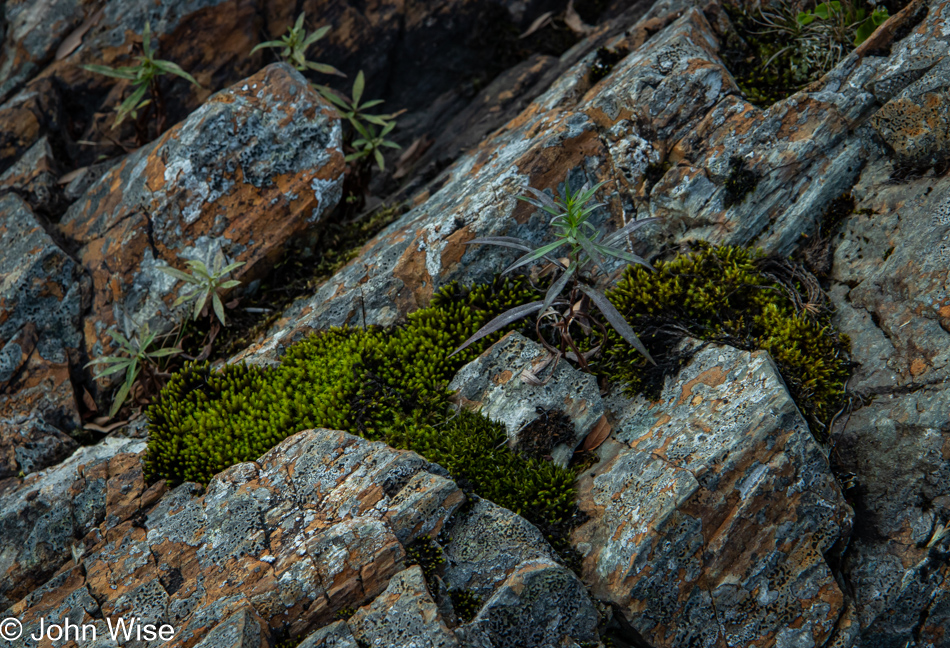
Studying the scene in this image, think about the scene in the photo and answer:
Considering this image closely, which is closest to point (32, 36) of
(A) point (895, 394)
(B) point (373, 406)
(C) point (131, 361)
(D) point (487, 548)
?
(C) point (131, 361)

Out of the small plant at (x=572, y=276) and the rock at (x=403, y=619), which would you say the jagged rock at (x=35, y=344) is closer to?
the rock at (x=403, y=619)

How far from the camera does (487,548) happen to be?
3926 millimetres

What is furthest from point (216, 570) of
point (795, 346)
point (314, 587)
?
point (795, 346)

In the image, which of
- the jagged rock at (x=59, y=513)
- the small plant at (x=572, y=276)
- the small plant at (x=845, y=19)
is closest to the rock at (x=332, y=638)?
the jagged rock at (x=59, y=513)

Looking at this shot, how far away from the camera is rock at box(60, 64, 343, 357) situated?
19.4ft

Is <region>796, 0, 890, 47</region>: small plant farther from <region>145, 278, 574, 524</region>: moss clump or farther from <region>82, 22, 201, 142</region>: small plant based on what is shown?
<region>82, 22, 201, 142</region>: small plant

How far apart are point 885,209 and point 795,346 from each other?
1.50 metres

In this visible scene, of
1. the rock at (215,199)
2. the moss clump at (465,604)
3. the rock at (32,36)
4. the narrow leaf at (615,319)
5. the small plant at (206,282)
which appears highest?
the rock at (32,36)

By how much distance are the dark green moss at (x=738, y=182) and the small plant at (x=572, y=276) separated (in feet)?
3.78

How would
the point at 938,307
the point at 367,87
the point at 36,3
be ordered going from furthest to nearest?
the point at 367,87 → the point at 36,3 → the point at 938,307

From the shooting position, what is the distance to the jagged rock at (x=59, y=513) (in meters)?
4.37

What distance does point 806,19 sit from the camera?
5.89 meters

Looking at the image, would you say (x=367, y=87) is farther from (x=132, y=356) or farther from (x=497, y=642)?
(x=497, y=642)

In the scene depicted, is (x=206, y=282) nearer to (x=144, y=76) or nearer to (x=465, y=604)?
(x=144, y=76)
